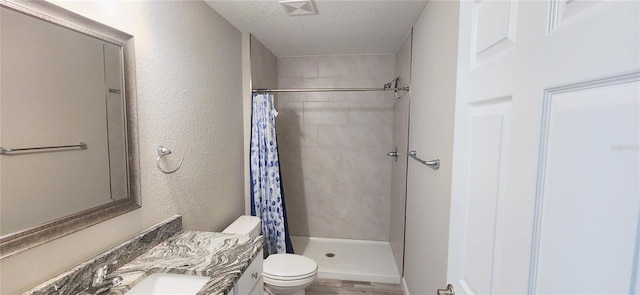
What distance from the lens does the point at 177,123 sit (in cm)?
153

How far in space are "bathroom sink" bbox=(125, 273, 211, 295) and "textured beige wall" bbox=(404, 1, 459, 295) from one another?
3.77 feet

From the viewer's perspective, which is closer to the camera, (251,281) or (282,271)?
(251,281)

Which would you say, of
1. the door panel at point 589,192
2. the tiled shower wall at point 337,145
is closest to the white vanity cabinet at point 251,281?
the door panel at point 589,192

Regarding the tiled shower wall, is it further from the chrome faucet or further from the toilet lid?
the chrome faucet

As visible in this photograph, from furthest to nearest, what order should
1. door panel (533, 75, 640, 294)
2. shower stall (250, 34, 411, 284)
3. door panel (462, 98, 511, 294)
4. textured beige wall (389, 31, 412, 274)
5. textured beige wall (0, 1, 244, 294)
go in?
shower stall (250, 34, 411, 284), textured beige wall (389, 31, 412, 274), textured beige wall (0, 1, 244, 294), door panel (462, 98, 511, 294), door panel (533, 75, 640, 294)

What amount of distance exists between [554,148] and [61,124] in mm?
1392

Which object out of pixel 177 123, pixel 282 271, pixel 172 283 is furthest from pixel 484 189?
pixel 282 271

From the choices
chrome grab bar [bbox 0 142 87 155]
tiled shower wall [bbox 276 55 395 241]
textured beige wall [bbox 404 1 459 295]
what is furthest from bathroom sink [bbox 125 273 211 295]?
tiled shower wall [bbox 276 55 395 241]

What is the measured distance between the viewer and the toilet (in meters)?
1.92

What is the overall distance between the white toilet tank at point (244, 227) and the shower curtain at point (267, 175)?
0.94 feet

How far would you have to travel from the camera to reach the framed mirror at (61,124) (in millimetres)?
800

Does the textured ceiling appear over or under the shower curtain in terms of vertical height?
over

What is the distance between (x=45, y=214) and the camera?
0.90 m

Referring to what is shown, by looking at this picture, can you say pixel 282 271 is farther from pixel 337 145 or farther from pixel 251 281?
pixel 337 145
